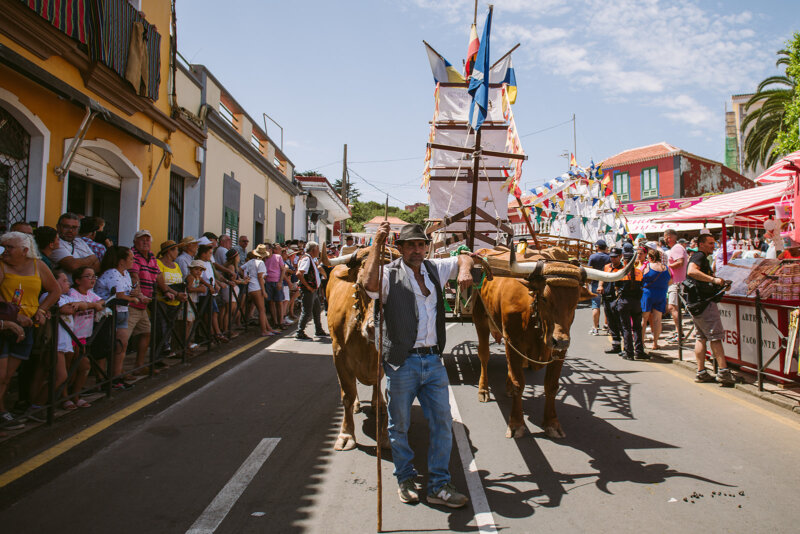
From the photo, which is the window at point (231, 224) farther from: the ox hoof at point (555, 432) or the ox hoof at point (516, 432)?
the ox hoof at point (555, 432)

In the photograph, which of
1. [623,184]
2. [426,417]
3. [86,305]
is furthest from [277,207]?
[623,184]

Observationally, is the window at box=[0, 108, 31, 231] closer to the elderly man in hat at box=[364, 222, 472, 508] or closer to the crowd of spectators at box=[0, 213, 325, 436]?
the crowd of spectators at box=[0, 213, 325, 436]

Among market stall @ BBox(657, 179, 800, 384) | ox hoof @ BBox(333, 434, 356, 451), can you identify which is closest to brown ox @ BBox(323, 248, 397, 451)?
ox hoof @ BBox(333, 434, 356, 451)

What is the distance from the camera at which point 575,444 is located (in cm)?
466

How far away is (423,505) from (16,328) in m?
3.88

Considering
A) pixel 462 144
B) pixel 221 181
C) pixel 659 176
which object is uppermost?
pixel 659 176

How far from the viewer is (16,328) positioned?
14.4 ft

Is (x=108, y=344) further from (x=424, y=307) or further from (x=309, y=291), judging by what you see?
(x=309, y=291)

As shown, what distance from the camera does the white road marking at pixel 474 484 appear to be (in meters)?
3.27

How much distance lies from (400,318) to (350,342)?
101 centimetres

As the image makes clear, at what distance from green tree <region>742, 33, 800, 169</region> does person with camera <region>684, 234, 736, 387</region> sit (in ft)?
43.4

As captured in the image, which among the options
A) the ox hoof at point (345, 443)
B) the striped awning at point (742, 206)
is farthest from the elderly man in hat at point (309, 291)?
the striped awning at point (742, 206)

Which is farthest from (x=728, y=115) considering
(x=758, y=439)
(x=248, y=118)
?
(x=758, y=439)

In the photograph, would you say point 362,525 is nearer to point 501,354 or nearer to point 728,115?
point 501,354
